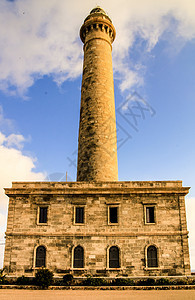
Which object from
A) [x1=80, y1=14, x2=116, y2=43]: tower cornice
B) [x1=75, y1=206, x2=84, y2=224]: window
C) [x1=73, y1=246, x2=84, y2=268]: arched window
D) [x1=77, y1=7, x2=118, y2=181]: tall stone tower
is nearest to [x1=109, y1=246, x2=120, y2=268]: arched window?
[x1=73, y1=246, x2=84, y2=268]: arched window

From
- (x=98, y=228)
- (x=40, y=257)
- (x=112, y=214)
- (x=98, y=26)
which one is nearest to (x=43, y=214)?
(x=40, y=257)

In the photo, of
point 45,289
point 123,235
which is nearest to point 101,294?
point 45,289

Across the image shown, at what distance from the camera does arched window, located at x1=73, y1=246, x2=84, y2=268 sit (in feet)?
63.9

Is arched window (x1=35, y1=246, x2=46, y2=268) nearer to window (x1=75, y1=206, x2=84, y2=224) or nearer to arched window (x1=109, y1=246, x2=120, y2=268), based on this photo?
window (x1=75, y1=206, x2=84, y2=224)

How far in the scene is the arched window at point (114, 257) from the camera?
63.8 feet

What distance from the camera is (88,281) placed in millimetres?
17766

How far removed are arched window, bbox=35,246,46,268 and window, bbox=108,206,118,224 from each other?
16.0ft

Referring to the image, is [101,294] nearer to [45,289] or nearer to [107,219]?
[45,289]

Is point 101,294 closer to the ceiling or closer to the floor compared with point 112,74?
closer to the floor

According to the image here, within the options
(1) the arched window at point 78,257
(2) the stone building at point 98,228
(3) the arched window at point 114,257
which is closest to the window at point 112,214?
(2) the stone building at point 98,228

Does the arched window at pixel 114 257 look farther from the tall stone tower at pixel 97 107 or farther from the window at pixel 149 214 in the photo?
the tall stone tower at pixel 97 107

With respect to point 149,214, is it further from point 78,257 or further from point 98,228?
point 78,257

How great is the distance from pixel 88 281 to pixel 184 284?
5841 mm

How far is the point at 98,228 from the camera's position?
20.1 m
